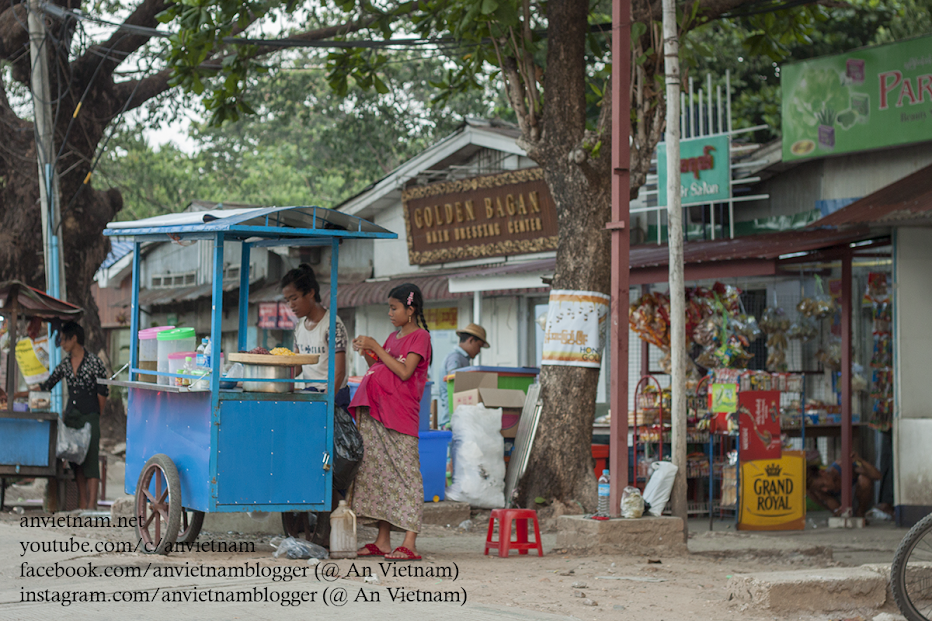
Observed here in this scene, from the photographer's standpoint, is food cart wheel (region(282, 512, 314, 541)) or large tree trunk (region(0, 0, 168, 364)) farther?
large tree trunk (region(0, 0, 168, 364))

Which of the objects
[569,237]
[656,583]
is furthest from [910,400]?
[656,583]

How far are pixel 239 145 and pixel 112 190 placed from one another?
83.3 feet

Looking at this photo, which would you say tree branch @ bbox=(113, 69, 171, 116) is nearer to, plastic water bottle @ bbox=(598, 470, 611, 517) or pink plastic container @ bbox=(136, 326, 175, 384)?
pink plastic container @ bbox=(136, 326, 175, 384)

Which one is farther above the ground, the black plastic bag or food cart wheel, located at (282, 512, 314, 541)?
the black plastic bag

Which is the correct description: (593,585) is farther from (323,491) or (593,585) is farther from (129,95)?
(129,95)

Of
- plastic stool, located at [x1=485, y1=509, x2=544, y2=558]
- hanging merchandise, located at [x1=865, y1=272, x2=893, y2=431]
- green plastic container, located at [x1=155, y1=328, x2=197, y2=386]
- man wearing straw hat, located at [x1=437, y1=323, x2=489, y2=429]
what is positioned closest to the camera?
green plastic container, located at [x1=155, y1=328, x2=197, y2=386]

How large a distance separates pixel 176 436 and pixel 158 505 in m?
0.45

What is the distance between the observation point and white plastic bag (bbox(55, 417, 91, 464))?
927 centimetres

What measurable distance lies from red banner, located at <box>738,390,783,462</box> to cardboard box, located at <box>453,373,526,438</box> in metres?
2.17

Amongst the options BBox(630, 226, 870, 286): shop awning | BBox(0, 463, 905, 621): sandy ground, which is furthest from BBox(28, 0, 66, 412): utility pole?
BBox(630, 226, 870, 286): shop awning

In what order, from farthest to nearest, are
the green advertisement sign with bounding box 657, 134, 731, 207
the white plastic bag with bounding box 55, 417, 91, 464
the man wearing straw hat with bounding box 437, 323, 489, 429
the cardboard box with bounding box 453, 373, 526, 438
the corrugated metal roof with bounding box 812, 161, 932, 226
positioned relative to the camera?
the green advertisement sign with bounding box 657, 134, 731, 207 < the man wearing straw hat with bounding box 437, 323, 489, 429 < the cardboard box with bounding box 453, 373, 526, 438 < the white plastic bag with bounding box 55, 417, 91, 464 < the corrugated metal roof with bounding box 812, 161, 932, 226

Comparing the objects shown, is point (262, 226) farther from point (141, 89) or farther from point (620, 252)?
point (141, 89)

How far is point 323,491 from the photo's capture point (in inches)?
257

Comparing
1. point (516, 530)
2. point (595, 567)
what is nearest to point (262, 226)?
point (516, 530)
